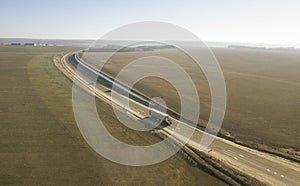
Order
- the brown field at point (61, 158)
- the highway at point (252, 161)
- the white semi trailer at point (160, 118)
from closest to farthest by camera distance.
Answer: the brown field at point (61, 158)
the highway at point (252, 161)
the white semi trailer at point (160, 118)

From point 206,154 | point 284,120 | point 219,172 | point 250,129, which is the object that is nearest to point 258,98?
point 284,120

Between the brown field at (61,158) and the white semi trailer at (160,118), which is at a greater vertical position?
the white semi trailer at (160,118)

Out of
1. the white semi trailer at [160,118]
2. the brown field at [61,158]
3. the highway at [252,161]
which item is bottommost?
the brown field at [61,158]

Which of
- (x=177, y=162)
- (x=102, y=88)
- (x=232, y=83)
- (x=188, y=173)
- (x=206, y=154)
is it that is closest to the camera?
(x=188, y=173)

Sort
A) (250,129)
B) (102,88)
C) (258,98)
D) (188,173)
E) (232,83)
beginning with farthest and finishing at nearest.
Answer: (232,83) → (102,88) → (258,98) → (250,129) → (188,173)

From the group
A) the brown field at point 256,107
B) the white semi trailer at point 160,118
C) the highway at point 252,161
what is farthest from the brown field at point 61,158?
the brown field at point 256,107

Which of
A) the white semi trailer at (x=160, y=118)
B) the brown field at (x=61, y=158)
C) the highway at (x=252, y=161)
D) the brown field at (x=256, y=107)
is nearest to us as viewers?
the brown field at (x=61, y=158)

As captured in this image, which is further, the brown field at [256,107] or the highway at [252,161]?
the brown field at [256,107]

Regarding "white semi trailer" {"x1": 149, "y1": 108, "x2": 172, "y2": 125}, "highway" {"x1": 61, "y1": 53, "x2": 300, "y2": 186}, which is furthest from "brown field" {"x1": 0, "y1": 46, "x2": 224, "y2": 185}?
"white semi trailer" {"x1": 149, "y1": 108, "x2": 172, "y2": 125}

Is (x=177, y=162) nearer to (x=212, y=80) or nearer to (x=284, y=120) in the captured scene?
(x=284, y=120)

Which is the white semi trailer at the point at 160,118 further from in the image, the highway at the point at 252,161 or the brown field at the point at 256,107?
the brown field at the point at 256,107

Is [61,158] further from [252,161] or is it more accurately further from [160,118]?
[252,161]
